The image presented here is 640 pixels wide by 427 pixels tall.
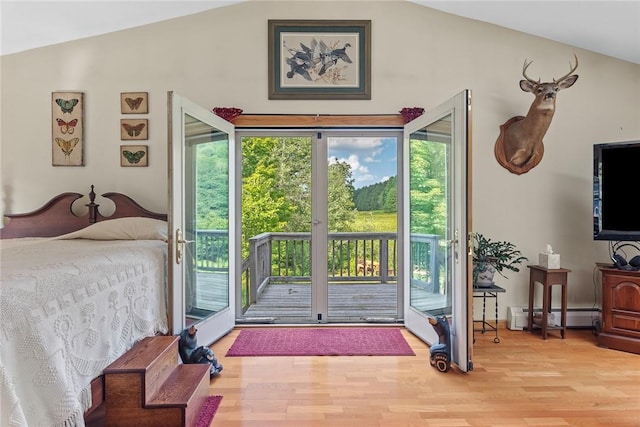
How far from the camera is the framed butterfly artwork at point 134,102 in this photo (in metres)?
3.56

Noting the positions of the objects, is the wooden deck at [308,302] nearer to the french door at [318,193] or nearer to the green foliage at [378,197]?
the french door at [318,193]

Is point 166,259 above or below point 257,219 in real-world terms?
below

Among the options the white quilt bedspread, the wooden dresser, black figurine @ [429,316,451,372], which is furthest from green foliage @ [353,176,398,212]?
the white quilt bedspread

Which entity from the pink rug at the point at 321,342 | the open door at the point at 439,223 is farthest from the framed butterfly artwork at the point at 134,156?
the open door at the point at 439,223

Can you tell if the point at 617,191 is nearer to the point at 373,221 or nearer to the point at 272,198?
the point at 373,221

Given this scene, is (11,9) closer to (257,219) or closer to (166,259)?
(166,259)

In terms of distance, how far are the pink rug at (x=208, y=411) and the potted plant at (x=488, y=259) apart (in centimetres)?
231

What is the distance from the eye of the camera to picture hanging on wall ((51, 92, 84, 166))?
3.56 m

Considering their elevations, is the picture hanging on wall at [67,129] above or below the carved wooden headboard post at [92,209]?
above

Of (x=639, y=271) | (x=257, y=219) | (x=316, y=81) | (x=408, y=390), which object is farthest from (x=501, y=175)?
(x=257, y=219)

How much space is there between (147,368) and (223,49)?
9.82ft

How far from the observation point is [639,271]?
2971 mm

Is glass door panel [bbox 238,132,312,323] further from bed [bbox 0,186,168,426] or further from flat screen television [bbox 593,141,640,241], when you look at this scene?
flat screen television [bbox 593,141,640,241]

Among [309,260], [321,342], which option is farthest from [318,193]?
[321,342]
